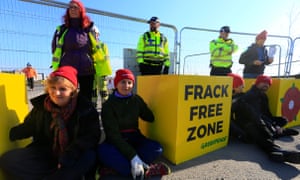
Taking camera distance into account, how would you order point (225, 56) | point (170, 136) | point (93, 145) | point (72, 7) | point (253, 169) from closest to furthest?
1. point (93, 145)
2. point (253, 169)
3. point (170, 136)
4. point (72, 7)
5. point (225, 56)

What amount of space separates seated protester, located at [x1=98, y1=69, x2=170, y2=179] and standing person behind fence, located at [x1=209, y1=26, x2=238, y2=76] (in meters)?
2.54

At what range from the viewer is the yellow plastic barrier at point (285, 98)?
314 centimetres

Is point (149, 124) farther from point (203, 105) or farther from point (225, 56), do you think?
point (225, 56)

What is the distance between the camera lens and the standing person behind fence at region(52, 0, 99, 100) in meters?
2.19

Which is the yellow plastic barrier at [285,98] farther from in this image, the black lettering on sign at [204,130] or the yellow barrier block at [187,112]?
the black lettering on sign at [204,130]

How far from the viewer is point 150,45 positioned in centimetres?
333

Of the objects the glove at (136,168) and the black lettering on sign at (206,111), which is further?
the black lettering on sign at (206,111)

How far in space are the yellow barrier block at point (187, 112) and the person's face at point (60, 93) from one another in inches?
37.9

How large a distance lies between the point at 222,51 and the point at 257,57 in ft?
2.44

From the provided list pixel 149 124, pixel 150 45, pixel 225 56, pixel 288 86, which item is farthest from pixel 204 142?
pixel 225 56

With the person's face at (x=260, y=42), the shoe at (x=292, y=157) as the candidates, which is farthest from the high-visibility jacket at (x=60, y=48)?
the person's face at (x=260, y=42)

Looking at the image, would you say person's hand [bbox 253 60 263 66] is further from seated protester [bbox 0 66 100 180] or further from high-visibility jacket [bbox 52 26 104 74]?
seated protester [bbox 0 66 100 180]

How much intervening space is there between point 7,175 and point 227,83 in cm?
238

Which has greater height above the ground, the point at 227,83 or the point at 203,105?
the point at 227,83
